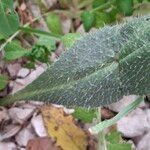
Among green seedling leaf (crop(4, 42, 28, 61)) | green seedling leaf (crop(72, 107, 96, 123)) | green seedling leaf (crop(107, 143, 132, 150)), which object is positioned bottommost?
green seedling leaf (crop(107, 143, 132, 150))

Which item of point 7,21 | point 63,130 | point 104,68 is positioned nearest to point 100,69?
point 104,68

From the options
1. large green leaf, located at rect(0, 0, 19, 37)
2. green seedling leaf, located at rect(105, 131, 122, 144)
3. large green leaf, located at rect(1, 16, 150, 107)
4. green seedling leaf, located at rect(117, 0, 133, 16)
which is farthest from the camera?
green seedling leaf, located at rect(117, 0, 133, 16)

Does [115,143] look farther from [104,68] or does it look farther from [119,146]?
[104,68]

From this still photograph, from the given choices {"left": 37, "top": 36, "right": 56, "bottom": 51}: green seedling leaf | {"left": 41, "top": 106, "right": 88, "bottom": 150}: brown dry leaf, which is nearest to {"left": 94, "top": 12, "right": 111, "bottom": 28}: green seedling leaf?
{"left": 37, "top": 36, "right": 56, "bottom": 51}: green seedling leaf

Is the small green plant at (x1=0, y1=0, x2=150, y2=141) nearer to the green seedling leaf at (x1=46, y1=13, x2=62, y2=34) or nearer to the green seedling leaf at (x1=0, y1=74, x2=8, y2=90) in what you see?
the green seedling leaf at (x1=0, y1=74, x2=8, y2=90)

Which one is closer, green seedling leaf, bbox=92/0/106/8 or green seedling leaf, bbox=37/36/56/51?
green seedling leaf, bbox=37/36/56/51

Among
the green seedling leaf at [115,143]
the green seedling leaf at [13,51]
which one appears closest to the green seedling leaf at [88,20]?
the green seedling leaf at [13,51]

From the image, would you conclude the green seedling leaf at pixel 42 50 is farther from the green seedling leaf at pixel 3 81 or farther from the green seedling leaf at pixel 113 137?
the green seedling leaf at pixel 113 137

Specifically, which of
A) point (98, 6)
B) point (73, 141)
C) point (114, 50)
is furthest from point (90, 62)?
point (98, 6)
